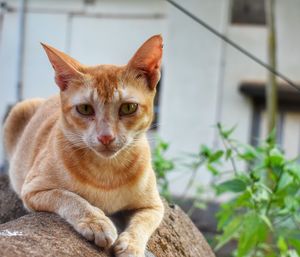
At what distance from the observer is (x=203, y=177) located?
23.0 feet

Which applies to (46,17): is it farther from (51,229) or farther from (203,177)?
(51,229)

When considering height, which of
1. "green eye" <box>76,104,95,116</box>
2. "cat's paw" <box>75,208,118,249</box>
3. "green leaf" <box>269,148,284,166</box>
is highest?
"green eye" <box>76,104,95,116</box>

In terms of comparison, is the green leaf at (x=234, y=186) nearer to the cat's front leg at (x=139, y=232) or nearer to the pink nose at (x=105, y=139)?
the cat's front leg at (x=139, y=232)

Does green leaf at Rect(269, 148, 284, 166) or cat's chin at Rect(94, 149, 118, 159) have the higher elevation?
cat's chin at Rect(94, 149, 118, 159)

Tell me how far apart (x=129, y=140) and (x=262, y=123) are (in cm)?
500

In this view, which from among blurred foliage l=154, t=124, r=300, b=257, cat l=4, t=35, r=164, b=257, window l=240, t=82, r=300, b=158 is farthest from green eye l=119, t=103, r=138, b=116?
window l=240, t=82, r=300, b=158

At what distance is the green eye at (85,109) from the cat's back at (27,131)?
44 centimetres

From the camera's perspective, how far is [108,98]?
2.22 meters

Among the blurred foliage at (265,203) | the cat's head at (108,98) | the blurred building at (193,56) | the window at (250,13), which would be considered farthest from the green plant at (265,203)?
the window at (250,13)

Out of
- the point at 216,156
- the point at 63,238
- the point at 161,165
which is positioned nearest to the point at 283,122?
the point at 161,165

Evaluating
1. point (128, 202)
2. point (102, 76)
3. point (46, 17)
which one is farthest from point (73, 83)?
point (46, 17)

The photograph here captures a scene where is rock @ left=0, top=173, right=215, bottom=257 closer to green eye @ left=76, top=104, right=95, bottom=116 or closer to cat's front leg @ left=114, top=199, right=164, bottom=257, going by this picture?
cat's front leg @ left=114, top=199, right=164, bottom=257

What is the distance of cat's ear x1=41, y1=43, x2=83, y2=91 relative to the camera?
2.27m

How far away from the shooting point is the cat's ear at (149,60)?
2.28 m
